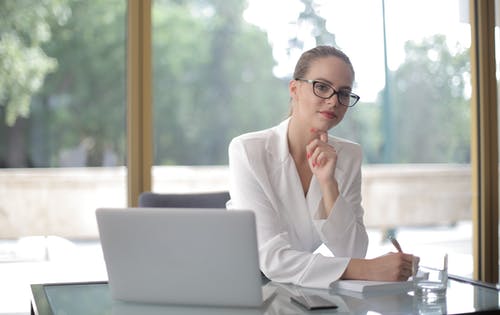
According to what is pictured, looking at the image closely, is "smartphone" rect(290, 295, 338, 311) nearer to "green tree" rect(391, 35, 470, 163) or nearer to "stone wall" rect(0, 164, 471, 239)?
"stone wall" rect(0, 164, 471, 239)

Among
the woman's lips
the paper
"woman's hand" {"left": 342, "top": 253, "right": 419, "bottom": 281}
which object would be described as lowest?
the paper

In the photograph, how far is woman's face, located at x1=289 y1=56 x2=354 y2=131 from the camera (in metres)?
2.39

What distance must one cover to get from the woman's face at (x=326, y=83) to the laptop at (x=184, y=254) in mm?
889

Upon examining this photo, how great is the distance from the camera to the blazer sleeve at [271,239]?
1.96 meters

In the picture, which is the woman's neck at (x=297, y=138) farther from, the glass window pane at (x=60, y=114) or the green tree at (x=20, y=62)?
the green tree at (x=20, y=62)

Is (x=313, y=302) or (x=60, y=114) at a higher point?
(x=60, y=114)

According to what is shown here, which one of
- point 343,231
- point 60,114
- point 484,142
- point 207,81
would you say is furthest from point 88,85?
point 484,142

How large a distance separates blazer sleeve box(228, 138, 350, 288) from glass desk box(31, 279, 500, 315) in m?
0.06

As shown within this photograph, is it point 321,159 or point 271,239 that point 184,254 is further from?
point 321,159

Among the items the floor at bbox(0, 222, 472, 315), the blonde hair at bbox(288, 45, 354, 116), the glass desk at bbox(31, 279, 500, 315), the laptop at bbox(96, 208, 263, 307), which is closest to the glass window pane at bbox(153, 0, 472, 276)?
the floor at bbox(0, 222, 472, 315)

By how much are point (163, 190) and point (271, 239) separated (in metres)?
1.71

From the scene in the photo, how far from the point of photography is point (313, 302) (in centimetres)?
167

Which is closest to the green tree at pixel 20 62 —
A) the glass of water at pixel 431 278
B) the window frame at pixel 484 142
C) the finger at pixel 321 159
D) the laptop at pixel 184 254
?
the finger at pixel 321 159

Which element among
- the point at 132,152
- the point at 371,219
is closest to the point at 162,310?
the point at 132,152
